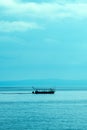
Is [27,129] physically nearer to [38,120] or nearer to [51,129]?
[51,129]

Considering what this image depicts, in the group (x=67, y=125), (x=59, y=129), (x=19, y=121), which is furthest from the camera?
(x=19, y=121)

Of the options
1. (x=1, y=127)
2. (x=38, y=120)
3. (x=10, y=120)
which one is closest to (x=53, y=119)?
(x=38, y=120)

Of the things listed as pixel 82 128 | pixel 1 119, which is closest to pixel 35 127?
pixel 82 128

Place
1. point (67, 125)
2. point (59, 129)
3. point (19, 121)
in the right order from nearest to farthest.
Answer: point (59, 129)
point (67, 125)
point (19, 121)

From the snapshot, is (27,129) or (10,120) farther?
(10,120)

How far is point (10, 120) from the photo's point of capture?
240 feet

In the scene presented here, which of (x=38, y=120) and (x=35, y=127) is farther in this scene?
(x=38, y=120)

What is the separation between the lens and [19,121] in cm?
7088

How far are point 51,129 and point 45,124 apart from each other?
5.65 m

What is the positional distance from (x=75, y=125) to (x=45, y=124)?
470 centimetres

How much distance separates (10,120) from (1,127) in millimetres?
9676

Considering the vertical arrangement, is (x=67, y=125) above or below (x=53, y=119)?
below

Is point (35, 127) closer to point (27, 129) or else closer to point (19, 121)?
point (27, 129)

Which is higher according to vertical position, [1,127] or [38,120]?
[38,120]
